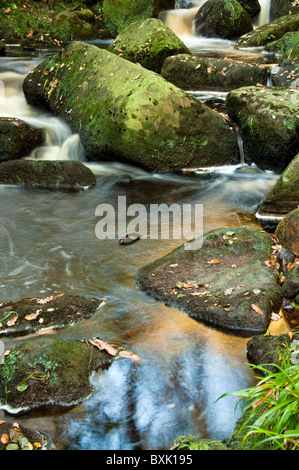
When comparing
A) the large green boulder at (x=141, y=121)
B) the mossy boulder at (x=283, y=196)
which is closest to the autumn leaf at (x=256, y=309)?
the mossy boulder at (x=283, y=196)

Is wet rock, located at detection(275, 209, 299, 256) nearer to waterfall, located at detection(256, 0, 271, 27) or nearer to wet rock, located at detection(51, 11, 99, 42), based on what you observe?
wet rock, located at detection(51, 11, 99, 42)

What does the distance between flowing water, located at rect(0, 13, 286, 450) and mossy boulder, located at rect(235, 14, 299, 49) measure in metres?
9.55

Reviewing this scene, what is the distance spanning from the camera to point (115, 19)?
21484mm

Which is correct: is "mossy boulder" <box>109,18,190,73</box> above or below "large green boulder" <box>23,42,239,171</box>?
above

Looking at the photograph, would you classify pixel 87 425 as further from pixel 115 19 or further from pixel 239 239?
pixel 115 19

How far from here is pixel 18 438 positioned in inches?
142

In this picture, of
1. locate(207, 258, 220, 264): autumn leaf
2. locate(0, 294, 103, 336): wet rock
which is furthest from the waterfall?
locate(0, 294, 103, 336): wet rock

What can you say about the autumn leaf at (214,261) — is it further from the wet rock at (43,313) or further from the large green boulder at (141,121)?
the large green boulder at (141,121)

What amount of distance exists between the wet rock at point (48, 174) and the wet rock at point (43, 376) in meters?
4.85

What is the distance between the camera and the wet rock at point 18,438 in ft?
11.5

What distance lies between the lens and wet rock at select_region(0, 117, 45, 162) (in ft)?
31.6

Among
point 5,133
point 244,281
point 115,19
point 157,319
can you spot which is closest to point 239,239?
point 244,281

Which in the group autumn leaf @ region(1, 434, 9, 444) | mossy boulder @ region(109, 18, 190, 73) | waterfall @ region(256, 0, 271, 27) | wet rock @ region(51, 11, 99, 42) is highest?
waterfall @ region(256, 0, 271, 27)

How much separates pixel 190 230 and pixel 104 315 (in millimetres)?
2427
